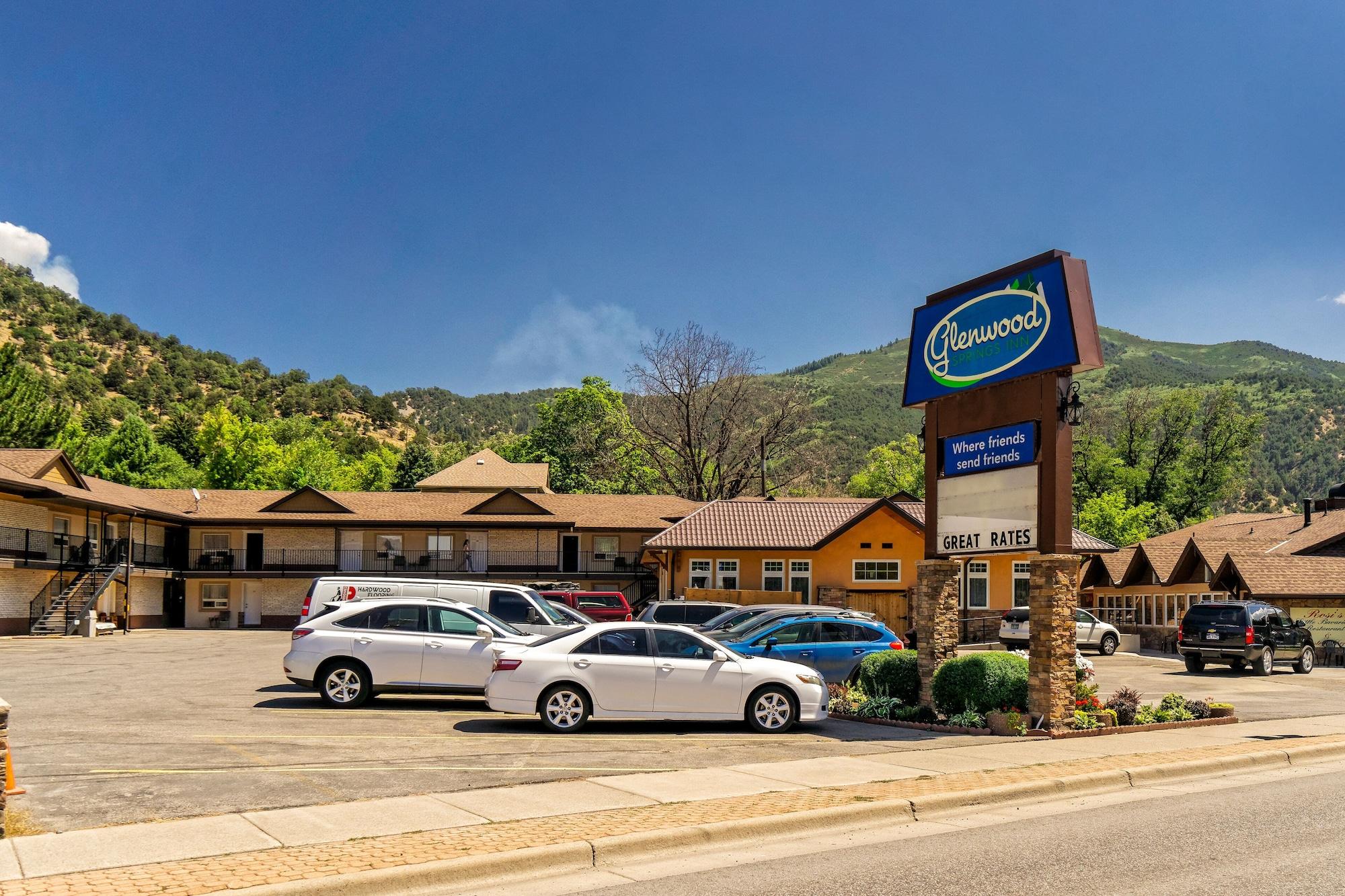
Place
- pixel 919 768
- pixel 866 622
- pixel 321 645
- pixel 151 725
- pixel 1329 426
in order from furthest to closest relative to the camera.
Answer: pixel 1329 426
pixel 866 622
pixel 321 645
pixel 151 725
pixel 919 768

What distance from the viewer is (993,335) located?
1662 cm

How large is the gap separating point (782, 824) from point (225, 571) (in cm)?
4596

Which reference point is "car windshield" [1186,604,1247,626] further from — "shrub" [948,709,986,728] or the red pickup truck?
"shrub" [948,709,986,728]

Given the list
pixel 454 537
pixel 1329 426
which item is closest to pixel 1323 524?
pixel 454 537

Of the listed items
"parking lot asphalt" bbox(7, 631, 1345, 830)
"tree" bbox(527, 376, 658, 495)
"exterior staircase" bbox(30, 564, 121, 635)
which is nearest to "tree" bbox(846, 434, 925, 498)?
"tree" bbox(527, 376, 658, 495)

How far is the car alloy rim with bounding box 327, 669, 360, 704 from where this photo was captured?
16.8m

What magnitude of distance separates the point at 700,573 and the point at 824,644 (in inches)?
935

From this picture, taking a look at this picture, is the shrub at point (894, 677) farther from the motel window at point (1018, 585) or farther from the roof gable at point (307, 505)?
the roof gable at point (307, 505)

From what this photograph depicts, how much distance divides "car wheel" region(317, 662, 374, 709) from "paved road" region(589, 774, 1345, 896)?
988cm

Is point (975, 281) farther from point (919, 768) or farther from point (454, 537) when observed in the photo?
point (454, 537)

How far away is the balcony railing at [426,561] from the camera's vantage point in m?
51.2

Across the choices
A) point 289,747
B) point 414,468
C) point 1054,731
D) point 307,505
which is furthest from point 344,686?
A: point 414,468

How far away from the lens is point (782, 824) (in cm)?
955

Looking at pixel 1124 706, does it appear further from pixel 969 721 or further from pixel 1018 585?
pixel 1018 585
